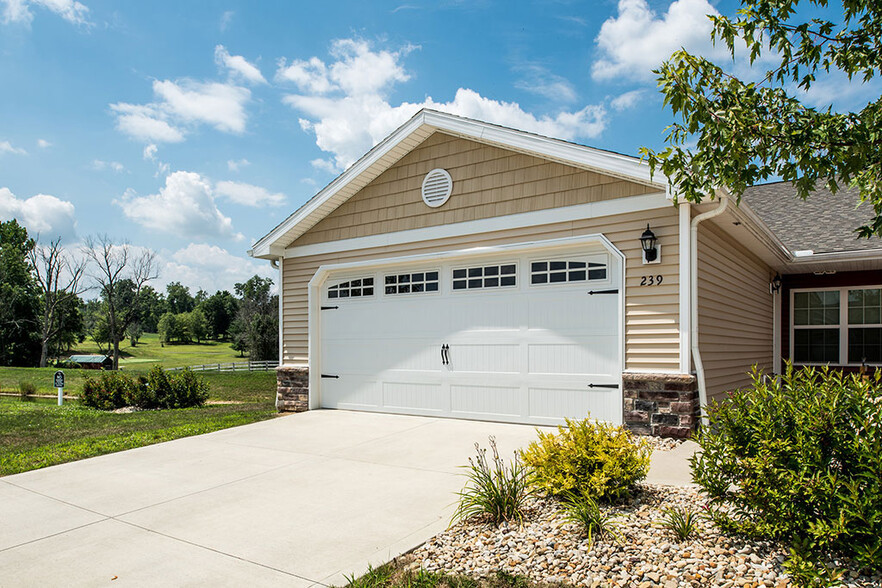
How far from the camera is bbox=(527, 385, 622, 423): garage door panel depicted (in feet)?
23.8

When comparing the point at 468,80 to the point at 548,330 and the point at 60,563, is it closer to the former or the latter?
the point at 548,330

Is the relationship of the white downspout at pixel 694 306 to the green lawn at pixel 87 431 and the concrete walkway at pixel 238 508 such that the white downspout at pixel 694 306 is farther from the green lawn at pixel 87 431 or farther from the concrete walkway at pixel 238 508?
the green lawn at pixel 87 431

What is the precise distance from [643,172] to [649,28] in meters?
1.56

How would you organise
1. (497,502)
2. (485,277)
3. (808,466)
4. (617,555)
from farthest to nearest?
1. (485,277)
2. (497,502)
3. (617,555)
4. (808,466)

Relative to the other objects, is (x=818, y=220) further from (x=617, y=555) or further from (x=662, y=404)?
(x=617, y=555)

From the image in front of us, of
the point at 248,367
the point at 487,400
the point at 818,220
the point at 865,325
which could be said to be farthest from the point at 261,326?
the point at 865,325

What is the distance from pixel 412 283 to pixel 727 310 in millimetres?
4740

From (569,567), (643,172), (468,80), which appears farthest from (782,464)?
(468,80)

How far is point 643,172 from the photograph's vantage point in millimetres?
6816

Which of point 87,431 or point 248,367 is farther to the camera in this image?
point 248,367

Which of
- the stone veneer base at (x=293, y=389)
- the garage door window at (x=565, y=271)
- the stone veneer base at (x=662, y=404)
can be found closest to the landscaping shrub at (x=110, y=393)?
the stone veneer base at (x=293, y=389)

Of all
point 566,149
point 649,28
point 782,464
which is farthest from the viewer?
point 566,149

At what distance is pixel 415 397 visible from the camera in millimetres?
9000

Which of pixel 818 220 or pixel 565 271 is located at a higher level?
pixel 818 220
